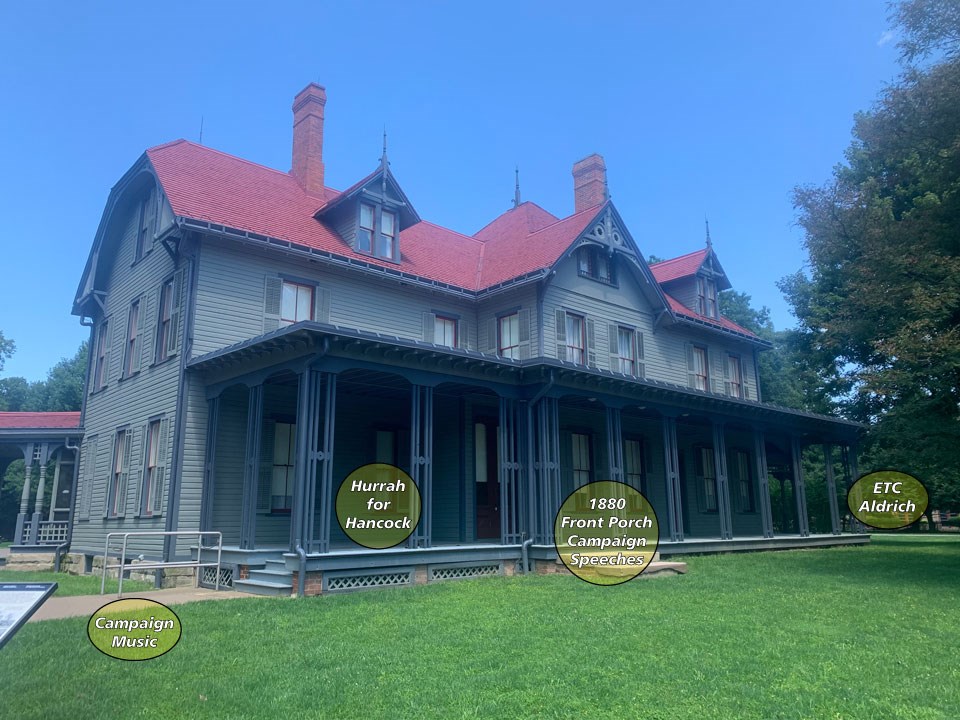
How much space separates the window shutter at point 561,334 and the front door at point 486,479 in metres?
→ 2.42

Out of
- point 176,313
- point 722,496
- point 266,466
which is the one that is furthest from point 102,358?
point 722,496

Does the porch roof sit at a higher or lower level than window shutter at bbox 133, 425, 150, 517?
higher

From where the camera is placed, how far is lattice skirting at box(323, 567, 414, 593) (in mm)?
11125

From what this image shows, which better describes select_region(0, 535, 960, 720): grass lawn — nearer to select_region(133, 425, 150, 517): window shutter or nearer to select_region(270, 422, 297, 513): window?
select_region(270, 422, 297, 513): window

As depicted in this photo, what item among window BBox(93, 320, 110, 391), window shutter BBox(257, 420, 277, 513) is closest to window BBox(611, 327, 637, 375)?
window shutter BBox(257, 420, 277, 513)

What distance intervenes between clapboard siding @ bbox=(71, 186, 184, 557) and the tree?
1392cm

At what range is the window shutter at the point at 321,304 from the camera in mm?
15773

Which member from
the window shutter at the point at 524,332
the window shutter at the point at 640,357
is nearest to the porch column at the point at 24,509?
the window shutter at the point at 524,332

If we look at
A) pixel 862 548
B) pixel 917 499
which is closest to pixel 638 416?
pixel 862 548

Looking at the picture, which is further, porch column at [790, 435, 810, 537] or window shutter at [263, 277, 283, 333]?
porch column at [790, 435, 810, 537]

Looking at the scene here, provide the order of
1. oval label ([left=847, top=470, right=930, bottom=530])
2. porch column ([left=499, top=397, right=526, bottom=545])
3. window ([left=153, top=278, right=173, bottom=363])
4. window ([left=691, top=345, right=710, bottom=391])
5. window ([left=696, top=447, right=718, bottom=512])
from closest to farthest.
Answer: porch column ([left=499, top=397, right=526, bottom=545])
window ([left=153, top=278, right=173, bottom=363])
window ([left=691, top=345, right=710, bottom=391])
window ([left=696, top=447, right=718, bottom=512])
oval label ([left=847, top=470, right=930, bottom=530])

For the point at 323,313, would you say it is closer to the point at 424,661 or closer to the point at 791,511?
the point at 424,661

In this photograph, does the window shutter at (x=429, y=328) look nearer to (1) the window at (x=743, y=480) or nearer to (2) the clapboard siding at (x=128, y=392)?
(2) the clapboard siding at (x=128, y=392)

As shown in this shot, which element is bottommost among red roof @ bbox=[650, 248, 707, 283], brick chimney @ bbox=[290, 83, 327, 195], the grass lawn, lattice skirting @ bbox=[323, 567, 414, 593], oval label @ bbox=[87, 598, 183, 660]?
the grass lawn
